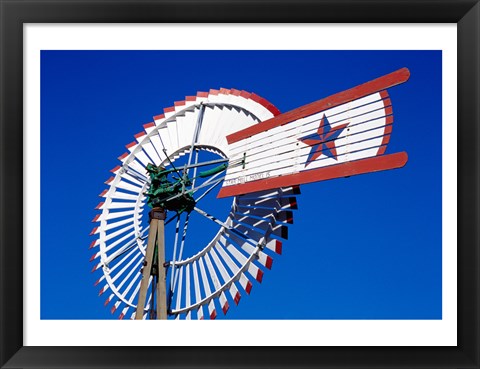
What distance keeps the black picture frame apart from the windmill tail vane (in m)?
0.90

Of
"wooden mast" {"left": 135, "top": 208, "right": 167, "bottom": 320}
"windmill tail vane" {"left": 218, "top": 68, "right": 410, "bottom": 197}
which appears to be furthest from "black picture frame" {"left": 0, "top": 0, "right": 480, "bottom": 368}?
"wooden mast" {"left": 135, "top": 208, "right": 167, "bottom": 320}

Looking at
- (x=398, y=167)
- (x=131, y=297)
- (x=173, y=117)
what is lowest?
(x=131, y=297)

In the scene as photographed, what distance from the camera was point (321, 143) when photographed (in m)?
9.10

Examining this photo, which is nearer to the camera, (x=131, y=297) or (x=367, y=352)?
(x=367, y=352)

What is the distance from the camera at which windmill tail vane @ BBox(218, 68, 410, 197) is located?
8.49 m

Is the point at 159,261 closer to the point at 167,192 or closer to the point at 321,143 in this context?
the point at 167,192
